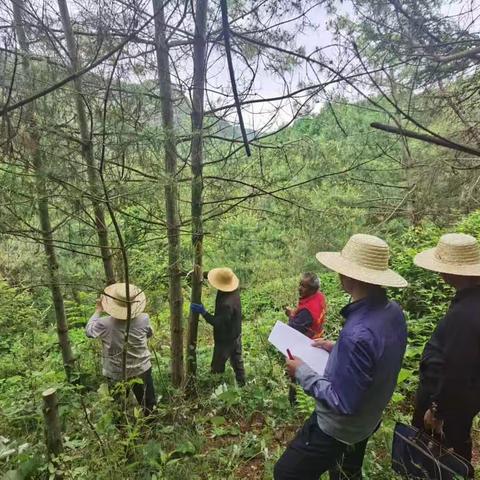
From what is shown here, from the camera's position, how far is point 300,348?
2.72 metres

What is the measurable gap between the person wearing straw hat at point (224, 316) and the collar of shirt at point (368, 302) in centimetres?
291

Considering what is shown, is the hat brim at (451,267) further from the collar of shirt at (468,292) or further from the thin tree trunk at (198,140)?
the thin tree trunk at (198,140)

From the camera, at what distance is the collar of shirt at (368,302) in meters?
2.14

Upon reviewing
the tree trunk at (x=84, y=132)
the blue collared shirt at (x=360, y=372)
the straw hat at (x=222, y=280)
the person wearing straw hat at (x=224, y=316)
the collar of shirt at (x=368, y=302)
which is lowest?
the person wearing straw hat at (x=224, y=316)

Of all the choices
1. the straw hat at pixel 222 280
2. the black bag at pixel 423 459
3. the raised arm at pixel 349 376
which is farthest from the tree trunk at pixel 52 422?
the straw hat at pixel 222 280

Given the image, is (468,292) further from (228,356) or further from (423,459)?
(228,356)

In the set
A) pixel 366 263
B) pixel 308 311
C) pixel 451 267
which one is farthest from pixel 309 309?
pixel 366 263

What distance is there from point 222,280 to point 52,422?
2.67 metres

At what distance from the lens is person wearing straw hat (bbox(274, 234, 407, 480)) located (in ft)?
6.53

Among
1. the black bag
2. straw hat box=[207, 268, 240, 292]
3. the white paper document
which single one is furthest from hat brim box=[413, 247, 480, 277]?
straw hat box=[207, 268, 240, 292]

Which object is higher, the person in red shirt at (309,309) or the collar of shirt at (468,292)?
the collar of shirt at (468,292)

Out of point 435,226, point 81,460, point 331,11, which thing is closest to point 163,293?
point 81,460

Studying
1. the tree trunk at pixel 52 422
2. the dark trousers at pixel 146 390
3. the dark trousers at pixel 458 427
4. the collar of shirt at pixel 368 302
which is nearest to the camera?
the collar of shirt at pixel 368 302

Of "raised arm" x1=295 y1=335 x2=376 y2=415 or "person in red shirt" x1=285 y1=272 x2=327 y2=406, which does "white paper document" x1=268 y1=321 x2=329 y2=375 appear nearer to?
"raised arm" x1=295 y1=335 x2=376 y2=415
